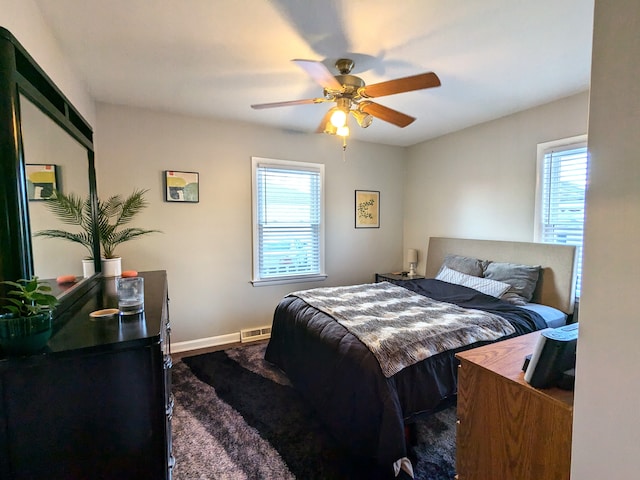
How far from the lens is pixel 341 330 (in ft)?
6.97

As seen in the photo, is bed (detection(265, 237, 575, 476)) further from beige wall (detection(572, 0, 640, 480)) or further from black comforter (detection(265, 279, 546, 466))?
beige wall (detection(572, 0, 640, 480))

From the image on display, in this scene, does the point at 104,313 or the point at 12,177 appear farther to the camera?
the point at 104,313

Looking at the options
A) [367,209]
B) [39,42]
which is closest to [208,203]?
[39,42]

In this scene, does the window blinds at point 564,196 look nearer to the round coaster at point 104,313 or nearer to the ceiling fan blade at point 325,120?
the ceiling fan blade at point 325,120

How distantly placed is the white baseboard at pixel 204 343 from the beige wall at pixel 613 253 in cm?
326

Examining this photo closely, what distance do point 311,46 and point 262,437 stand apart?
2.53 meters

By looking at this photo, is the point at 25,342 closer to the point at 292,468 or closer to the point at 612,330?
the point at 292,468

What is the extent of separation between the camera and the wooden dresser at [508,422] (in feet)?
3.38

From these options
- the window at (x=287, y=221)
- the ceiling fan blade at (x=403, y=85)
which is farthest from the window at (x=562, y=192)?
the window at (x=287, y=221)

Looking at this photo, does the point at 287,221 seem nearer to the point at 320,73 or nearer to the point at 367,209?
the point at 367,209

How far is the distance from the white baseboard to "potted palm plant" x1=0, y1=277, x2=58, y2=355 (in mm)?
2508

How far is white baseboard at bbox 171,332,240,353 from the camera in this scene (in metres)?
3.31

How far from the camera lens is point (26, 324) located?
920 mm

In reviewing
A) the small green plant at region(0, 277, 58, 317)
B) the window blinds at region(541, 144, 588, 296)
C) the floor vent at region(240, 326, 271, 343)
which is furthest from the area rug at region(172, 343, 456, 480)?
the window blinds at region(541, 144, 588, 296)
